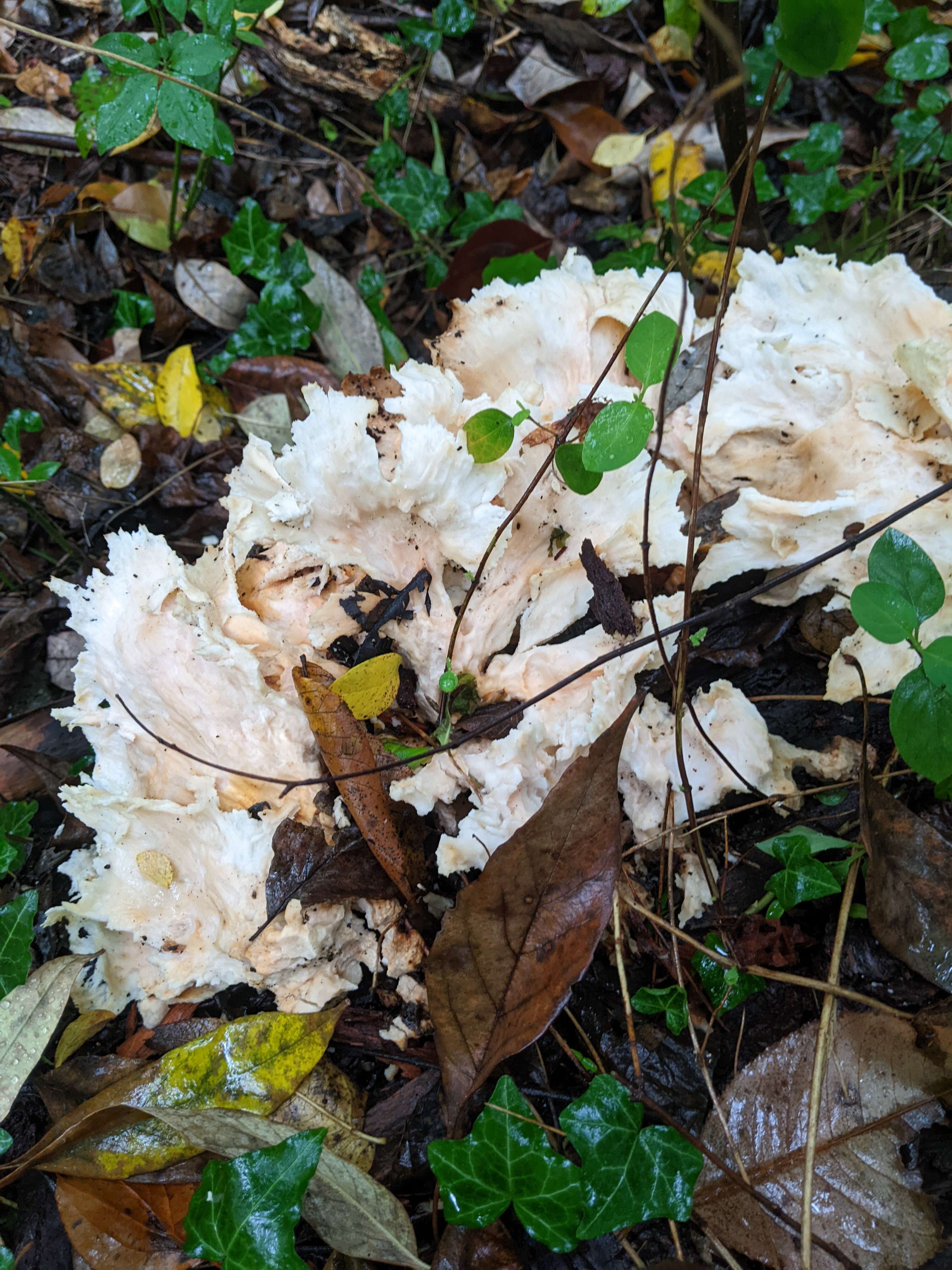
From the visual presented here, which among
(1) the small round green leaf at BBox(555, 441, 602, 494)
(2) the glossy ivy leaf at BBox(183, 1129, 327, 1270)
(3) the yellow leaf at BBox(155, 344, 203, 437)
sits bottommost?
(2) the glossy ivy leaf at BBox(183, 1129, 327, 1270)

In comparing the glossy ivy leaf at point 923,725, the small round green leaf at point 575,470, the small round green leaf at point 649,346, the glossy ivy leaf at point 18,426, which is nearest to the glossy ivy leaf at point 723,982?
the glossy ivy leaf at point 923,725

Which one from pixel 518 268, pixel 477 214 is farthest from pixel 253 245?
pixel 518 268

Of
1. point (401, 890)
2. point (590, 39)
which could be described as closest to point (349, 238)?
point (590, 39)

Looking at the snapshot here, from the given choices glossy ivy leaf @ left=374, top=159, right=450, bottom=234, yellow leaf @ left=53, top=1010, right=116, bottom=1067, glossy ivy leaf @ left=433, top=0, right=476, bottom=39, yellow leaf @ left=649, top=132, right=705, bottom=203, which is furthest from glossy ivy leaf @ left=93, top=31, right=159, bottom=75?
yellow leaf @ left=53, top=1010, right=116, bottom=1067

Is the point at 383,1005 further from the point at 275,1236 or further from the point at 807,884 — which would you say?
the point at 807,884

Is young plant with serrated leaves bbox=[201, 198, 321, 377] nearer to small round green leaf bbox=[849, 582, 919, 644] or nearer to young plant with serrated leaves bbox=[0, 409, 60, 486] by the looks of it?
young plant with serrated leaves bbox=[0, 409, 60, 486]

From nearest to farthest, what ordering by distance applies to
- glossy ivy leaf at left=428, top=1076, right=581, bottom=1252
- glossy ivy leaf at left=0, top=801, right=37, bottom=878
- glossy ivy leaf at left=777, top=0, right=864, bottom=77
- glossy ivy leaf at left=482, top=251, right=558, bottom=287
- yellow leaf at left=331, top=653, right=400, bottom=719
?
glossy ivy leaf at left=777, top=0, right=864, bottom=77 < glossy ivy leaf at left=428, top=1076, right=581, bottom=1252 < yellow leaf at left=331, top=653, right=400, bottom=719 < glossy ivy leaf at left=0, top=801, right=37, bottom=878 < glossy ivy leaf at left=482, top=251, right=558, bottom=287

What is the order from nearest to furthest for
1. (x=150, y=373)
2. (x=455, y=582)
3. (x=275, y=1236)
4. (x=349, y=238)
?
(x=275, y=1236) < (x=455, y=582) < (x=150, y=373) < (x=349, y=238)
